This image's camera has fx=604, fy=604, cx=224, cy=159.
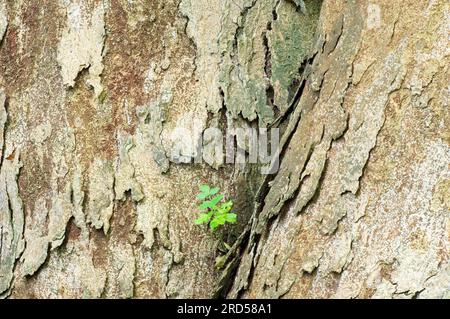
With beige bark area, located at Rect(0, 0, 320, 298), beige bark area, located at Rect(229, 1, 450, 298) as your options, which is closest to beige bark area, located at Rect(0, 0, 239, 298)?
beige bark area, located at Rect(0, 0, 320, 298)

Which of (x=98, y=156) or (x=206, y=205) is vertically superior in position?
(x=98, y=156)

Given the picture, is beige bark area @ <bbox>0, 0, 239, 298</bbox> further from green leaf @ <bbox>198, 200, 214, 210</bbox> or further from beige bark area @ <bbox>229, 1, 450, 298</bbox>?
beige bark area @ <bbox>229, 1, 450, 298</bbox>

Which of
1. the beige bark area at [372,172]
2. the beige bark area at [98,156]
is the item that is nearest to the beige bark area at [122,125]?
the beige bark area at [98,156]

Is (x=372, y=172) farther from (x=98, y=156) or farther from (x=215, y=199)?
(x=98, y=156)

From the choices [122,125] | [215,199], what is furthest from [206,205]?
[122,125]

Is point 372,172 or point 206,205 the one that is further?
point 206,205

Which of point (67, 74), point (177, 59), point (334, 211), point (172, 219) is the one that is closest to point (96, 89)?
point (67, 74)

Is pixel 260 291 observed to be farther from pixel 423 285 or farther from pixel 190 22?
pixel 190 22
